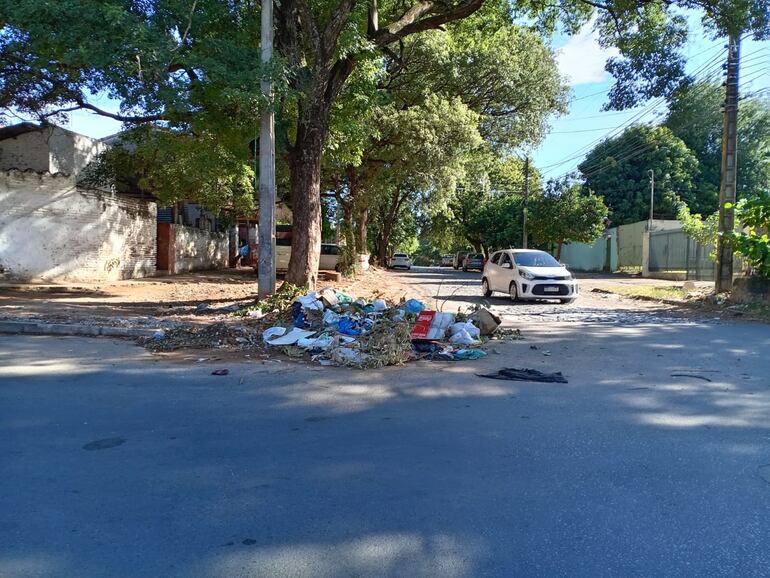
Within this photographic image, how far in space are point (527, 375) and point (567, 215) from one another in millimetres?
28003

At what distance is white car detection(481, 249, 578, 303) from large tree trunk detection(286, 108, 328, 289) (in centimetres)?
653

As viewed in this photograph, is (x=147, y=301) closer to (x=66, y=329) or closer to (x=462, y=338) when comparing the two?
(x=66, y=329)

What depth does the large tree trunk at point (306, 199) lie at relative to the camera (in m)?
13.2

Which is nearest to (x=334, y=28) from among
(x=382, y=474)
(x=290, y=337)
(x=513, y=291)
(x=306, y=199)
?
(x=306, y=199)

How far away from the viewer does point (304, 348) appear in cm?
881

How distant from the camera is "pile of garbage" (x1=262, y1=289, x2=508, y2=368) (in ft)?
27.3

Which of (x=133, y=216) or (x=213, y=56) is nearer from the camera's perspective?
(x=213, y=56)

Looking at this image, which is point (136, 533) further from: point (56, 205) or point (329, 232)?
point (329, 232)

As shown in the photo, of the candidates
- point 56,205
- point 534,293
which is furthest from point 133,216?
point 534,293

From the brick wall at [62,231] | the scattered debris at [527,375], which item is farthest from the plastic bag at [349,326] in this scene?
the brick wall at [62,231]

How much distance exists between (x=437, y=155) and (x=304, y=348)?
575 inches

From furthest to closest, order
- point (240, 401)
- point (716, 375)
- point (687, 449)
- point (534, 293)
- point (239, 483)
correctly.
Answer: point (534, 293)
point (716, 375)
point (240, 401)
point (687, 449)
point (239, 483)

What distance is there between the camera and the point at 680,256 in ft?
90.7

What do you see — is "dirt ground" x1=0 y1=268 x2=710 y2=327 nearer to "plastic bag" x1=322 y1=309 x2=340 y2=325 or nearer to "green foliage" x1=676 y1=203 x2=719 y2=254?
"plastic bag" x1=322 y1=309 x2=340 y2=325
